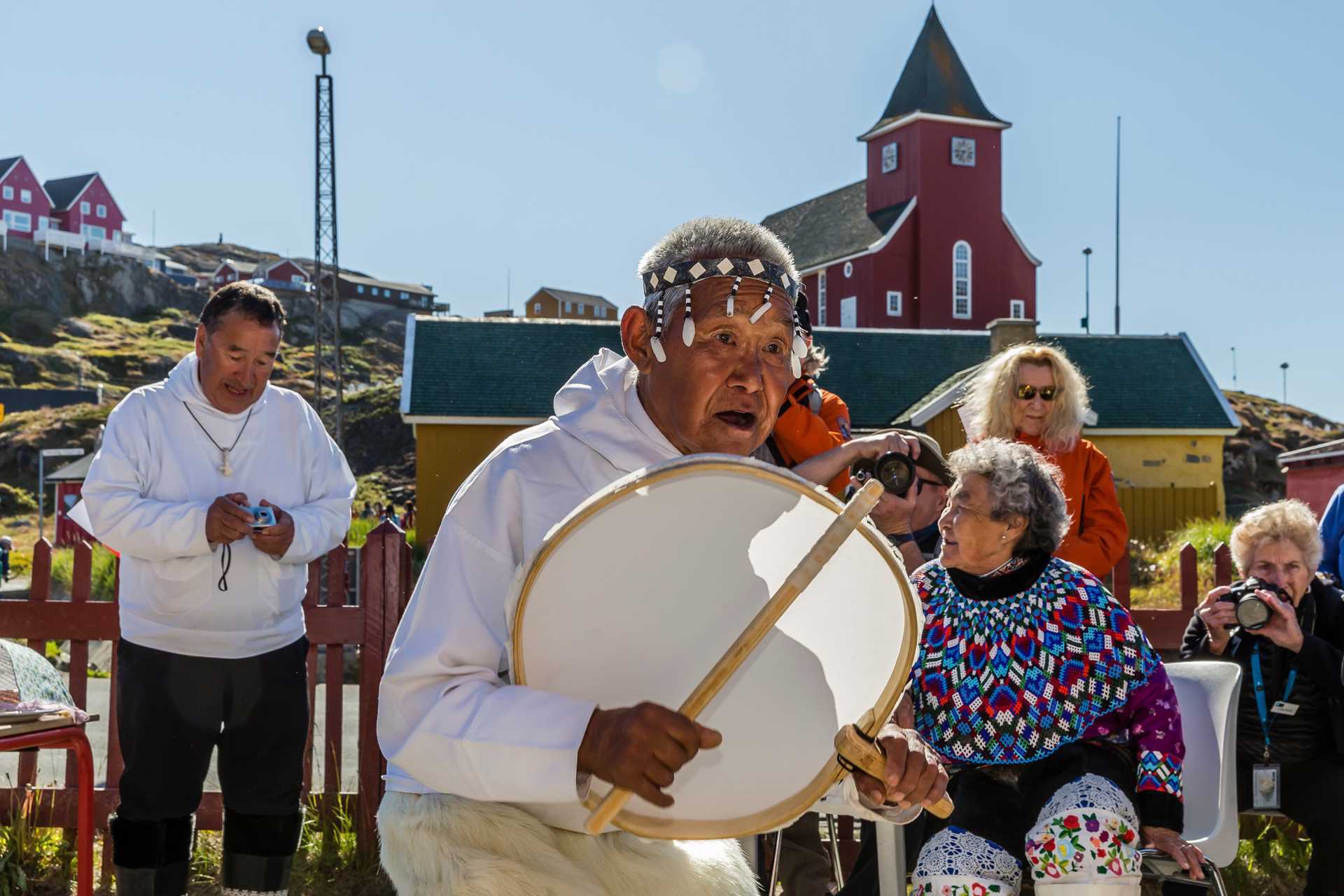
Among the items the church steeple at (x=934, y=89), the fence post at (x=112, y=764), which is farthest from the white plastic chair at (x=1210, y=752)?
the church steeple at (x=934, y=89)

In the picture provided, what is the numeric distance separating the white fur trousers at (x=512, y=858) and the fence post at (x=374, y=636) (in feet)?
9.79

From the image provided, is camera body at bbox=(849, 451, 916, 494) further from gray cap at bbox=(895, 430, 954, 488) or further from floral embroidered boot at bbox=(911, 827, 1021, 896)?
floral embroidered boot at bbox=(911, 827, 1021, 896)

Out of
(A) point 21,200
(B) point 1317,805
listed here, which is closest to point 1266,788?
(B) point 1317,805

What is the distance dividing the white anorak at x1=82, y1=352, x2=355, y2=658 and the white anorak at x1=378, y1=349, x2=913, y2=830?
184cm

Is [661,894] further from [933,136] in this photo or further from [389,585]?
[933,136]

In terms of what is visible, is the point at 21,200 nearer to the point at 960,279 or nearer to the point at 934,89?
the point at 934,89

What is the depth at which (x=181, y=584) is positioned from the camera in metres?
3.60

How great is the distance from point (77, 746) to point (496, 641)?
2.20 metres

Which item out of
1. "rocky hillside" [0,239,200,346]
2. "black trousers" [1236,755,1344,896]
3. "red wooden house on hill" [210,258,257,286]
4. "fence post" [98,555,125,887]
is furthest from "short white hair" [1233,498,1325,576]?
"red wooden house on hill" [210,258,257,286]

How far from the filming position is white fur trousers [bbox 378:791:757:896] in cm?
177

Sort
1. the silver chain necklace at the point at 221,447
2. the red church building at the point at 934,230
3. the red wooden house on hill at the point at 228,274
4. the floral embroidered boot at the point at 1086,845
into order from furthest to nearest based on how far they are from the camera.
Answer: the red wooden house on hill at the point at 228,274 < the red church building at the point at 934,230 < the silver chain necklace at the point at 221,447 < the floral embroidered boot at the point at 1086,845

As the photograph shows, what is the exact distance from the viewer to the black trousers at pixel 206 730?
3516mm

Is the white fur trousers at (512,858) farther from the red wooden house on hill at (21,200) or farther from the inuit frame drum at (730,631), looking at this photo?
the red wooden house on hill at (21,200)

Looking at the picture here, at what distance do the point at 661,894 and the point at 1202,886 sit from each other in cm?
208
